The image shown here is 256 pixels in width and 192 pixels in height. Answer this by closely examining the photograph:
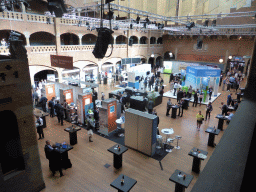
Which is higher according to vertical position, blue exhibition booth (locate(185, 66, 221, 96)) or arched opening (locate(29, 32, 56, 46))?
arched opening (locate(29, 32, 56, 46))

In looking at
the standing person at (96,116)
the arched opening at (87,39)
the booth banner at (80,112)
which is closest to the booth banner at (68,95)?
the booth banner at (80,112)

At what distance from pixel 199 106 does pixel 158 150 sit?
7.49 meters

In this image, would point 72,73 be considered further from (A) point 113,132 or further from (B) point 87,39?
(A) point 113,132

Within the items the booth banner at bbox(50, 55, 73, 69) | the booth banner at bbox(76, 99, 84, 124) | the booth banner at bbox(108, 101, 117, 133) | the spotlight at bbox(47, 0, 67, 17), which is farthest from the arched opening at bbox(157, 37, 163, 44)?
the spotlight at bbox(47, 0, 67, 17)

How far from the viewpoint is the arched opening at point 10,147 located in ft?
15.6

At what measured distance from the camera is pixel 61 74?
18.3m

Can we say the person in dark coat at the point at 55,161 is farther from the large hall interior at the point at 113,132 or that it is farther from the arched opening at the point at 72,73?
the arched opening at the point at 72,73

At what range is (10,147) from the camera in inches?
193

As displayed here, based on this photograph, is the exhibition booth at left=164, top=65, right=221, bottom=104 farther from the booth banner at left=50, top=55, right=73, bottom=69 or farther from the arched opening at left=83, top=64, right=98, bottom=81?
the booth banner at left=50, top=55, right=73, bottom=69

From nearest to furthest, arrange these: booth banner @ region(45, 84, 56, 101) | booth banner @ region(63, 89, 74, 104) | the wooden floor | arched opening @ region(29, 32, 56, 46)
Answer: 1. the wooden floor
2. booth banner @ region(63, 89, 74, 104)
3. booth banner @ region(45, 84, 56, 101)
4. arched opening @ region(29, 32, 56, 46)

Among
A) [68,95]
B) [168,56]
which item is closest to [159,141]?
[68,95]

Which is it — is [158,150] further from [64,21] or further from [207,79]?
[64,21]

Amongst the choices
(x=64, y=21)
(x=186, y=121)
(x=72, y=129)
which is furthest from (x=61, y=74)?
(x=186, y=121)

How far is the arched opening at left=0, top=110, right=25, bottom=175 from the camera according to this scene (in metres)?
4.76
